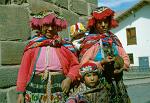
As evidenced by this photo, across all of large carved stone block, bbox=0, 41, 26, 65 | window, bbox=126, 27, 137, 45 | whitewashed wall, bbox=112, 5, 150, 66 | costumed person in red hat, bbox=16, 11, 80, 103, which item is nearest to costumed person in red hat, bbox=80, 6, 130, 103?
costumed person in red hat, bbox=16, 11, 80, 103

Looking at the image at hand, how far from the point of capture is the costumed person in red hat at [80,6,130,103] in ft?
13.7

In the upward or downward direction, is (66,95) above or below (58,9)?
below

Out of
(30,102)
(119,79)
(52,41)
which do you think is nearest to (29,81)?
(30,102)

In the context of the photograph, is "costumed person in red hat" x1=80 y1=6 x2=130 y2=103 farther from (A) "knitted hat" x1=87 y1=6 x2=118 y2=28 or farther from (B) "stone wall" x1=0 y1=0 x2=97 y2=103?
(B) "stone wall" x1=0 y1=0 x2=97 y2=103

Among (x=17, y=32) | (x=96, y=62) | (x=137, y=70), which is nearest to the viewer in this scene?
(x=96, y=62)

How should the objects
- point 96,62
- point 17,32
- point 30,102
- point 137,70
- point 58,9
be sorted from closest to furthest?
point 30,102 < point 96,62 < point 17,32 < point 58,9 < point 137,70

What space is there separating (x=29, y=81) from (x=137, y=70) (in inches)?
886

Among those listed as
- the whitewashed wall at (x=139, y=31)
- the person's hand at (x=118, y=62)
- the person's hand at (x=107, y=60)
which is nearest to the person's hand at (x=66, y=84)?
the person's hand at (x=107, y=60)

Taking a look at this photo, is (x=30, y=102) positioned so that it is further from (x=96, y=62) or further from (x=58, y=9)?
(x=58, y=9)

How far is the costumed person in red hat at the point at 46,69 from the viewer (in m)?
3.81

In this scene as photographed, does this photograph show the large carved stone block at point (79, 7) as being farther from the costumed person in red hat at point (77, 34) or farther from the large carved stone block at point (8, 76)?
the large carved stone block at point (8, 76)

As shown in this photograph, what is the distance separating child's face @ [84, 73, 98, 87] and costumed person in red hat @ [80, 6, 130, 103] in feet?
0.56

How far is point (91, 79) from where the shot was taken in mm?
3961

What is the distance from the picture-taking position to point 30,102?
3.83m
